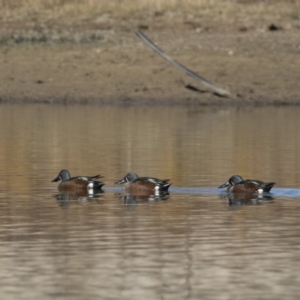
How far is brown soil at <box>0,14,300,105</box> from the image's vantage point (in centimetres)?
2581

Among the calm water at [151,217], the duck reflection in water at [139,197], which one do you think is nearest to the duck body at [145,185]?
the duck reflection in water at [139,197]

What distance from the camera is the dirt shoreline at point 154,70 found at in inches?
1015

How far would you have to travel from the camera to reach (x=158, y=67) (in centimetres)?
2667

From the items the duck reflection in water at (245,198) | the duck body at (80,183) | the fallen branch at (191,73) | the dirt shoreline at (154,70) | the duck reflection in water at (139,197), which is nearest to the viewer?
the duck reflection in water at (245,198)

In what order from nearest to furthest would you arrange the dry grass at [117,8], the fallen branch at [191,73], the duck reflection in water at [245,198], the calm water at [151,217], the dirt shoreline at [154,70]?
the calm water at [151,217] → the duck reflection in water at [245,198] → the fallen branch at [191,73] → the dirt shoreline at [154,70] → the dry grass at [117,8]

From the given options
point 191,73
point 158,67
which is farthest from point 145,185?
point 158,67

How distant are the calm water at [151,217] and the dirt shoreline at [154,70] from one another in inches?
146

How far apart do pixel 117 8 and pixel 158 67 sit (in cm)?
349

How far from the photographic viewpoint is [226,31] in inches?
1114

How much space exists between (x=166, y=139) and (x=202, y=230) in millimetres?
8329

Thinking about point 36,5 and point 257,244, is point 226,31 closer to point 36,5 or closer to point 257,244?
point 36,5

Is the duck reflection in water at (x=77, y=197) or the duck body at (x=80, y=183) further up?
the duck body at (x=80, y=183)

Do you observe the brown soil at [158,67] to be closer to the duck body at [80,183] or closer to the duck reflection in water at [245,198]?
the duck body at [80,183]

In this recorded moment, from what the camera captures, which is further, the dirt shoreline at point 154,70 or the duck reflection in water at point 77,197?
the dirt shoreline at point 154,70
